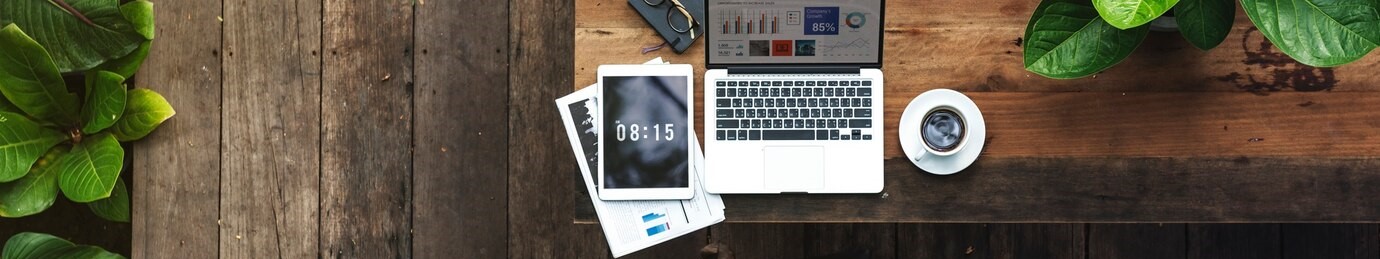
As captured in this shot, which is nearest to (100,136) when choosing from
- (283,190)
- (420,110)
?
(283,190)

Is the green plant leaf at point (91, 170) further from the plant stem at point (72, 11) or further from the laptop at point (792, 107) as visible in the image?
the laptop at point (792, 107)

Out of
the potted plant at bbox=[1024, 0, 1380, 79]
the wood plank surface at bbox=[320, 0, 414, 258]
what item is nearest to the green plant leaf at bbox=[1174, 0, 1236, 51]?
the potted plant at bbox=[1024, 0, 1380, 79]

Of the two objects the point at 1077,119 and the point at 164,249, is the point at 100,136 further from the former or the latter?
the point at 1077,119

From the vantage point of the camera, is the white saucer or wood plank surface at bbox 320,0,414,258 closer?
the white saucer

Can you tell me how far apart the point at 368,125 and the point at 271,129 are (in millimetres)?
188

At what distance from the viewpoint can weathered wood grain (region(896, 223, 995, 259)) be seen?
155 centimetres

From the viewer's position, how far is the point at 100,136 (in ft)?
4.70

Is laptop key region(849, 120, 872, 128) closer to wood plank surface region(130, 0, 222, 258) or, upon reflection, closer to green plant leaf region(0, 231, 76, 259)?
wood plank surface region(130, 0, 222, 258)

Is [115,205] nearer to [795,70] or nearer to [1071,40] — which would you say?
[795,70]

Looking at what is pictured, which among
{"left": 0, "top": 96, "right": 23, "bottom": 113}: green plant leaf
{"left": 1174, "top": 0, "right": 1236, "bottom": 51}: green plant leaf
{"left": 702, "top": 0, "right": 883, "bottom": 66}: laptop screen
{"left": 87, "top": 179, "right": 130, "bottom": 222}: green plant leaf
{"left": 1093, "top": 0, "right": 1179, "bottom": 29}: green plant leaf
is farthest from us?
{"left": 87, "top": 179, "right": 130, "bottom": 222}: green plant leaf

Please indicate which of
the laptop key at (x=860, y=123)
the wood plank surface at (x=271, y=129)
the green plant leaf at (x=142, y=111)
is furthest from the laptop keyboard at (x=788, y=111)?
the green plant leaf at (x=142, y=111)

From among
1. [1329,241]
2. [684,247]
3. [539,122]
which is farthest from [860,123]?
[1329,241]

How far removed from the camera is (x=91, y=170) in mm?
1382

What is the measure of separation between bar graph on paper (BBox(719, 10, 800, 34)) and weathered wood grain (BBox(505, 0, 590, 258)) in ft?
1.82
